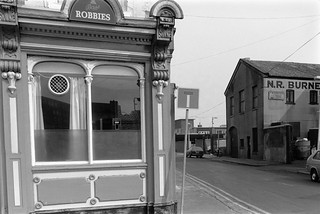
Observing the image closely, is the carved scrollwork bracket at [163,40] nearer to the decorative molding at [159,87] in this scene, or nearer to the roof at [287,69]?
the decorative molding at [159,87]

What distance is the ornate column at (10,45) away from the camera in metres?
5.93

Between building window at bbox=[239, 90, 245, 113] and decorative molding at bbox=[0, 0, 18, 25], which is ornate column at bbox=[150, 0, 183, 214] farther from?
building window at bbox=[239, 90, 245, 113]

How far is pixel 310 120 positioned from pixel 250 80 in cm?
662

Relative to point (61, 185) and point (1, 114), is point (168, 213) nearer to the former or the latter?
point (61, 185)

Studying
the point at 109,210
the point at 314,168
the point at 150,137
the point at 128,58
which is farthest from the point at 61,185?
the point at 314,168

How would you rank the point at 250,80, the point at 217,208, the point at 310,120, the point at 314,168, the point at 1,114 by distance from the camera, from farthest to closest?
the point at 250,80
the point at 310,120
the point at 314,168
the point at 217,208
the point at 1,114

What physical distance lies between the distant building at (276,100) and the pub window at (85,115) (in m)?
22.7

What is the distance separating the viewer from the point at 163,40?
6883mm

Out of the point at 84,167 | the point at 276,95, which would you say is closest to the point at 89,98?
the point at 84,167

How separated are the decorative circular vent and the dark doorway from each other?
30374 millimetres

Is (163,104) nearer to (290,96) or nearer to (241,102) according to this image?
(290,96)

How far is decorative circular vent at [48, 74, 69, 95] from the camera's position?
6766mm

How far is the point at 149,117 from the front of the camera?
7109 millimetres

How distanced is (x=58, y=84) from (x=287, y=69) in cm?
2824
